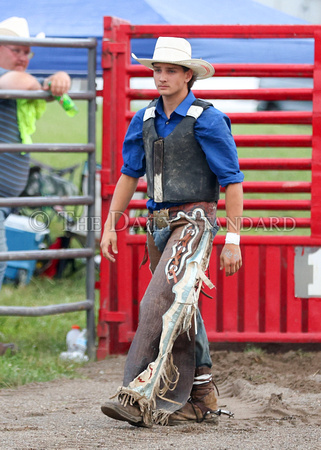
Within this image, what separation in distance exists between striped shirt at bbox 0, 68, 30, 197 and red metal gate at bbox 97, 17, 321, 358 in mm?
663

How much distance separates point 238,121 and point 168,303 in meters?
2.09

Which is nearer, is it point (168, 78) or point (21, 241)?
point (168, 78)

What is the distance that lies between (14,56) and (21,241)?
2.74 m

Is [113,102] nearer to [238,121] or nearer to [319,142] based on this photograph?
[238,121]

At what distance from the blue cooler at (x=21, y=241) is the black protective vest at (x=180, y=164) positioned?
406cm

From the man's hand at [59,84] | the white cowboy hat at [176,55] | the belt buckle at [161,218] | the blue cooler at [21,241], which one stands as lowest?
the blue cooler at [21,241]

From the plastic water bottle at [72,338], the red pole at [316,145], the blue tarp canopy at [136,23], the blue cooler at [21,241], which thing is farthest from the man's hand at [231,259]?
the blue cooler at [21,241]

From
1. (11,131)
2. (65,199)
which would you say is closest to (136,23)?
(11,131)

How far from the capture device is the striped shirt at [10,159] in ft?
17.1

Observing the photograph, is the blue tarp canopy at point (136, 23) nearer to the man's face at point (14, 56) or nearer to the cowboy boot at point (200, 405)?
the man's face at point (14, 56)

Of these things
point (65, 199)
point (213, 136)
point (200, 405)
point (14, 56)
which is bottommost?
point (200, 405)

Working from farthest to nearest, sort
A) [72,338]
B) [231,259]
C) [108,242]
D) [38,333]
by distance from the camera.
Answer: [38,333] < [72,338] < [108,242] < [231,259]

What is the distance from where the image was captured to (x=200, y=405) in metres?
3.67

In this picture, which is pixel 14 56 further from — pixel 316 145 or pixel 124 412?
pixel 124 412
